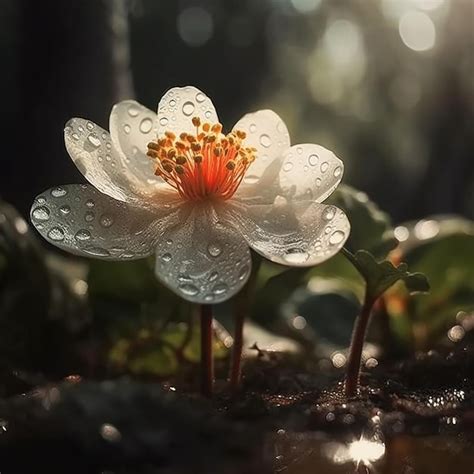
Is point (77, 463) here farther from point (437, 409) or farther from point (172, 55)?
point (172, 55)

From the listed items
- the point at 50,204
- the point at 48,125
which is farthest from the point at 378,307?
the point at 48,125

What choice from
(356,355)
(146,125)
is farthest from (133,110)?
(356,355)

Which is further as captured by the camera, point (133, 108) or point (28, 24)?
point (28, 24)

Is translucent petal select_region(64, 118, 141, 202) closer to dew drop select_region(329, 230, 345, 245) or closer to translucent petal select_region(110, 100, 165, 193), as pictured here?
translucent petal select_region(110, 100, 165, 193)

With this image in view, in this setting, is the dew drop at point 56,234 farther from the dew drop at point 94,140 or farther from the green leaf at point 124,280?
the green leaf at point 124,280

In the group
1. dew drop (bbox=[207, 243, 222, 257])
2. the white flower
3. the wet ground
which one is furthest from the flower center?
the wet ground

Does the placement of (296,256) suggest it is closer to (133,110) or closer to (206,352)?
(206,352)
